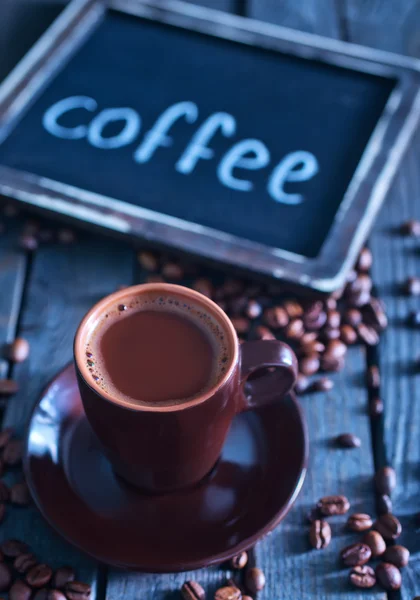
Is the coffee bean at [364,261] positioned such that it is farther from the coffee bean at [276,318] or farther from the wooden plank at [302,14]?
the wooden plank at [302,14]

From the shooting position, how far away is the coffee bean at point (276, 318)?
0.97 metres

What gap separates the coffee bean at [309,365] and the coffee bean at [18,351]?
0.39 m

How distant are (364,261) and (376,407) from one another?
251 mm

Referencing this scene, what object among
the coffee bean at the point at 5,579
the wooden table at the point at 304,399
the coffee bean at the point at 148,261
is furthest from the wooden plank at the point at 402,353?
the coffee bean at the point at 5,579

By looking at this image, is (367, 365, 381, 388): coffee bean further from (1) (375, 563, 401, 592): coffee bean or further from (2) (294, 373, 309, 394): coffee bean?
(1) (375, 563, 401, 592): coffee bean

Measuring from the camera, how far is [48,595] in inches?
29.0

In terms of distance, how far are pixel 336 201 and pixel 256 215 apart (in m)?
0.13

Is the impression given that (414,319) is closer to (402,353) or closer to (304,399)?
(402,353)

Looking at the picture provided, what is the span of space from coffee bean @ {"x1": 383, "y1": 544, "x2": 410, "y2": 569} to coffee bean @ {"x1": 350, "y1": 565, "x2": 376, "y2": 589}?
0.08 ft

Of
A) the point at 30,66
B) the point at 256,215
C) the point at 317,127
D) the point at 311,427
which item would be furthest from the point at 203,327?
the point at 30,66

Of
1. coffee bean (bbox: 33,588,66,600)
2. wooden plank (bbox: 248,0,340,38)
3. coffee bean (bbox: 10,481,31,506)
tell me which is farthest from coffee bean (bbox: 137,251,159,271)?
wooden plank (bbox: 248,0,340,38)

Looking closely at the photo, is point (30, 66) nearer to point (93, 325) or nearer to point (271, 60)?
point (271, 60)

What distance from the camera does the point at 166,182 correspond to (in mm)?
1083

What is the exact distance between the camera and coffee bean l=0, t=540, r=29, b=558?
2.52ft
